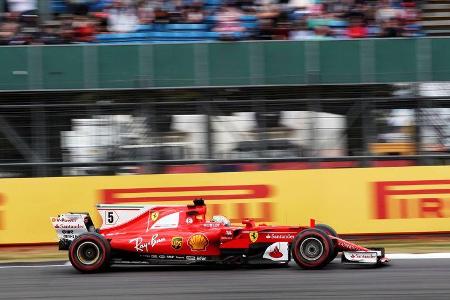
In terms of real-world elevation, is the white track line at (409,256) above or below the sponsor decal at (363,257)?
below

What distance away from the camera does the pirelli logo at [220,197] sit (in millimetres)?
12742

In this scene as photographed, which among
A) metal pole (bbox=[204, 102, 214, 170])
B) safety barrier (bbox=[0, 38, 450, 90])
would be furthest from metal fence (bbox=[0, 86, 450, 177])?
safety barrier (bbox=[0, 38, 450, 90])

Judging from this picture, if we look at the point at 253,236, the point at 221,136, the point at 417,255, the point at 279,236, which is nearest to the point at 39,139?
the point at 221,136

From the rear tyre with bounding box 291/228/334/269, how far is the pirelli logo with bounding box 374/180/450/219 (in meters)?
3.60

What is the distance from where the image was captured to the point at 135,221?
10078 millimetres

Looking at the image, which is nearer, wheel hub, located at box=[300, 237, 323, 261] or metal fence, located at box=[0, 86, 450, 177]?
wheel hub, located at box=[300, 237, 323, 261]

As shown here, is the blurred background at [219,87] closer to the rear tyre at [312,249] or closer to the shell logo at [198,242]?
the shell logo at [198,242]

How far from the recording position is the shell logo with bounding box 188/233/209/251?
381 inches

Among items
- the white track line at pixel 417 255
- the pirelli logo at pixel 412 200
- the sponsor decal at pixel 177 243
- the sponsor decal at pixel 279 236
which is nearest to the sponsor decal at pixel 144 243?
the sponsor decal at pixel 177 243

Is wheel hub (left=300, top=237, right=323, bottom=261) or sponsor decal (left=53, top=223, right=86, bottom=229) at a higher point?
sponsor decal (left=53, top=223, right=86, bottom=229)

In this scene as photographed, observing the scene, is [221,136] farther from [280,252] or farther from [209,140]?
[280,252]

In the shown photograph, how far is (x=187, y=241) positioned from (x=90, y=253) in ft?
4.10

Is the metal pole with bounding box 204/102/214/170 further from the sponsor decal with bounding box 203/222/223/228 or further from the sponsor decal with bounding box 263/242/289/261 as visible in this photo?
the sponsor decal with bounding box 263/242/289/261

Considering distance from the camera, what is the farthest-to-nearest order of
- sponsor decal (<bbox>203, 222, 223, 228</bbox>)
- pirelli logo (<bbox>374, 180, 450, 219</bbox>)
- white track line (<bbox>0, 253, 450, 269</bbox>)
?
pirelli logo (<bbox>374, 180, 450, 219</bbox>)
white track line (<bbox>0, 253, 450, 269</bbox>)
sponsor decal (<bbox>203, 222, 223, 228</bbox>)
